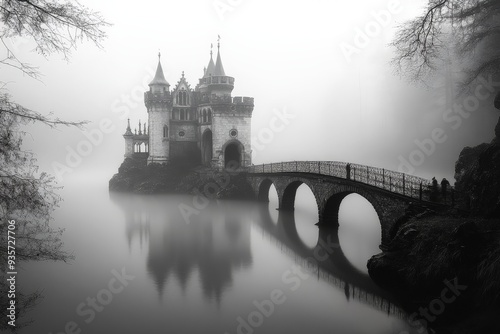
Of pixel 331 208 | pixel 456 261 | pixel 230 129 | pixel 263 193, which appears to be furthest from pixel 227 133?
pixel 456 261

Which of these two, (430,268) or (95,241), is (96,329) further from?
(95,241)

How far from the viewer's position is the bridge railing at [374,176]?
1450 cm

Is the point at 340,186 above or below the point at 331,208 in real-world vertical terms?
above

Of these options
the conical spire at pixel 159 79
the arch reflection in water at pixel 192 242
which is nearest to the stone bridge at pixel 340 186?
the arch reflection in water at pixel 192 242

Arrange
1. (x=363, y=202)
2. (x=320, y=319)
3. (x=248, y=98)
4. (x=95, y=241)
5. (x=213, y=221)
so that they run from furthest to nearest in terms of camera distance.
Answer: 1. (x=248, y=98)
2. (x=363, y=202)
3. (x=213, y=221)
4. (x=95, y=241)
5. (x=320, y=319)

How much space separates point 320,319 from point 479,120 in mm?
28911

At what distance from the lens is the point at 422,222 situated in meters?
12.8

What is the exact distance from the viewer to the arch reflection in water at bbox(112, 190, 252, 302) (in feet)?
50.5

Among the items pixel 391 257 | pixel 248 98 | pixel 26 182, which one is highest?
pixel 248 98

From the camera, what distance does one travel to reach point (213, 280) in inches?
588

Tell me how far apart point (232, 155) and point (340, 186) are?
81.3 feet

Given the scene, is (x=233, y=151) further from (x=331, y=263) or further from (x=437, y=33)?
(x=437, y=33)

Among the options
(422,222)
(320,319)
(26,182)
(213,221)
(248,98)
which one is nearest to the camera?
(26,182)

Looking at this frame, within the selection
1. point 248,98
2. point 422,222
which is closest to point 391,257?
point 422,222
